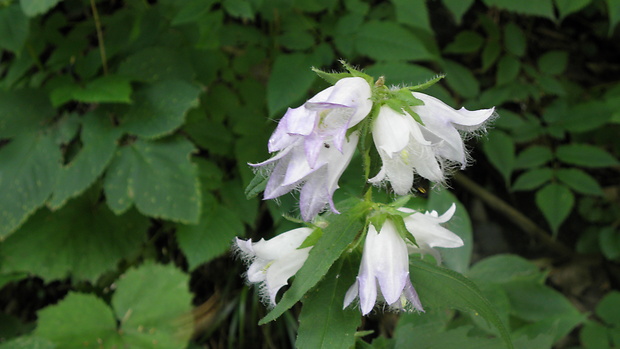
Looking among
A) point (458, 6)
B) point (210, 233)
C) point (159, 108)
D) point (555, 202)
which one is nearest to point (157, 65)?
point (159, 108)

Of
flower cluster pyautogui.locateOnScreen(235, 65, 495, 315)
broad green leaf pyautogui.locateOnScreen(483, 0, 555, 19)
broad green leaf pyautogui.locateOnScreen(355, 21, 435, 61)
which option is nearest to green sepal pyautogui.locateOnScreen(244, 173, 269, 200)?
flower cluster pyautogui.locateOnScreen(235, 65, 495, 315)

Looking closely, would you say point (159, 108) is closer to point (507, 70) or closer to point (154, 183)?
point (154, 183)

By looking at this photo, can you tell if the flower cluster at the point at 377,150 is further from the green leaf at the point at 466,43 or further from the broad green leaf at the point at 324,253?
the green leaf at the point at 466,43

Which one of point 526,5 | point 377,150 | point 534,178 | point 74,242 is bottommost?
point 74,242

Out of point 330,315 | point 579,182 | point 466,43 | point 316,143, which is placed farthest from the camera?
point 466,43

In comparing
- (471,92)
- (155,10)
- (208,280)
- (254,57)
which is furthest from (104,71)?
(471,92)

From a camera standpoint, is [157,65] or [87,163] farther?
[157,65]
